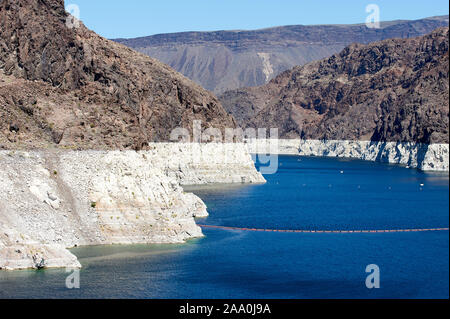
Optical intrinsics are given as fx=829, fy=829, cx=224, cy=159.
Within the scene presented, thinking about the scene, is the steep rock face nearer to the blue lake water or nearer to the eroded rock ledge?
the eroded rock ledge

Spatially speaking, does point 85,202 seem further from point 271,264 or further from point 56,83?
point 56,83

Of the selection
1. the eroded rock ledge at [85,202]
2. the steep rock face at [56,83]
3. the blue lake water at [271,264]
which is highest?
the steep rock face at [56,83]

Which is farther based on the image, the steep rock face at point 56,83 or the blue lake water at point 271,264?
the steep rock face at point 56,83

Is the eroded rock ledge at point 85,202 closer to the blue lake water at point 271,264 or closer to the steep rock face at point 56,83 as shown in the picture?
the blue lake water at point 271,264

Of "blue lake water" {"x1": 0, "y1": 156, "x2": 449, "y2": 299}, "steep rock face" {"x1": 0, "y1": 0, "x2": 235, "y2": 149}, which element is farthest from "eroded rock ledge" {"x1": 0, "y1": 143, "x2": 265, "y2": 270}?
"steep rock face" {"x1": 0, "y1": 0, "x2": 235, "y2": 149}

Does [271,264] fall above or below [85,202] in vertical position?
below

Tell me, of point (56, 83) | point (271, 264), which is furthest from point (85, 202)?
point (56, 83)

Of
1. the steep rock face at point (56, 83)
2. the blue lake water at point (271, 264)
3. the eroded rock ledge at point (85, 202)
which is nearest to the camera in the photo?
the blue lake water at point (271, 264)

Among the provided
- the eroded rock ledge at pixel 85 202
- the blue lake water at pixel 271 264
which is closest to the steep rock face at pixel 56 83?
the eroded rock ledge at pixel 85 202
